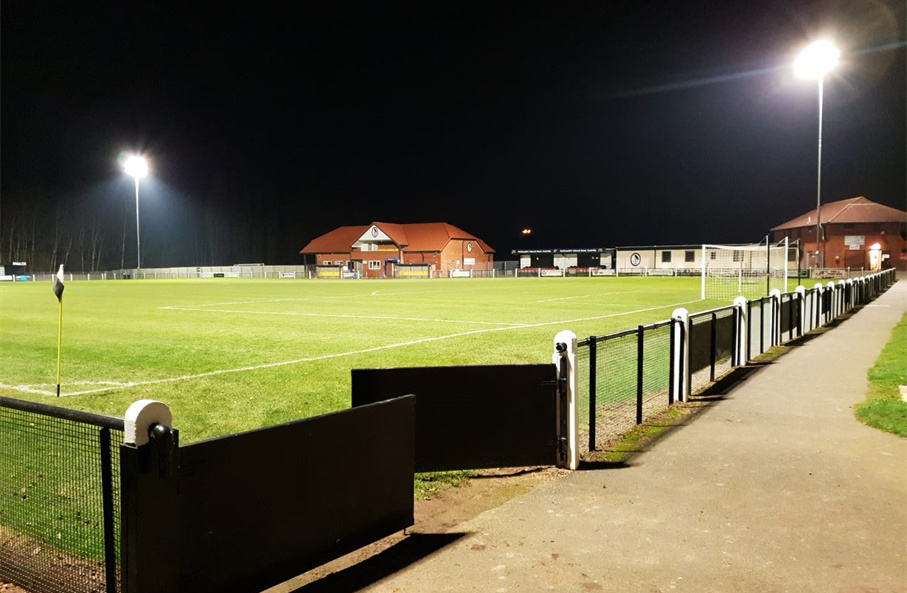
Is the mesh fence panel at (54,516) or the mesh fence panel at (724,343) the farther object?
the mesh fence panel at (724,343)

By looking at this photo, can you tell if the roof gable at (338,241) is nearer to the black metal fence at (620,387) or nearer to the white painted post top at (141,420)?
the black metal fence at (620,387)

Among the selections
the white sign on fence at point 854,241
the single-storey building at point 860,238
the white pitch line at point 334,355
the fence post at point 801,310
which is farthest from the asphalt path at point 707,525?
the white sign on fence at point 854,241

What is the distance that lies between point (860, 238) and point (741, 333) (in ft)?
281

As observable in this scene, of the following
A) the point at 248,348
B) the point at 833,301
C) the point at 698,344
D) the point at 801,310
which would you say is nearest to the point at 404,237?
the point at 833,301

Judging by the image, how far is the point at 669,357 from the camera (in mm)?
9766

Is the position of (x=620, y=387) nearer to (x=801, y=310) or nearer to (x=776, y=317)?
(x=776, y=317)

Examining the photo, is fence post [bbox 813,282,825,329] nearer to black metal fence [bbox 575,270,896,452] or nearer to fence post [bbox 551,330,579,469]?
black metal fence [bbox 575,270,896,452]

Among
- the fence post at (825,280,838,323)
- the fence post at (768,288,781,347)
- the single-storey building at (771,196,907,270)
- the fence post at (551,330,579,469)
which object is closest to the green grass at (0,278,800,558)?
the fence post at (551,330,579,469)

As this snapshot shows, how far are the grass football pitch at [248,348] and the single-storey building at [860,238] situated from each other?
2663 inches

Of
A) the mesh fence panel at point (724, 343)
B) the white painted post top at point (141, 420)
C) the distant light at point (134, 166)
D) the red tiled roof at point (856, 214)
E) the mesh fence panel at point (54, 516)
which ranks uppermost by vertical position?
the distant light at point (134, 166)

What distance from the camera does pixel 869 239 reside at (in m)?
83.3

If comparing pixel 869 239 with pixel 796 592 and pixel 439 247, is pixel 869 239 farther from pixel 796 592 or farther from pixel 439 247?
pixel 796 592

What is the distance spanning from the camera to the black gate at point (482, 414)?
5.31m

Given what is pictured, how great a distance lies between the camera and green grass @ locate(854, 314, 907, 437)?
742 centimetres
